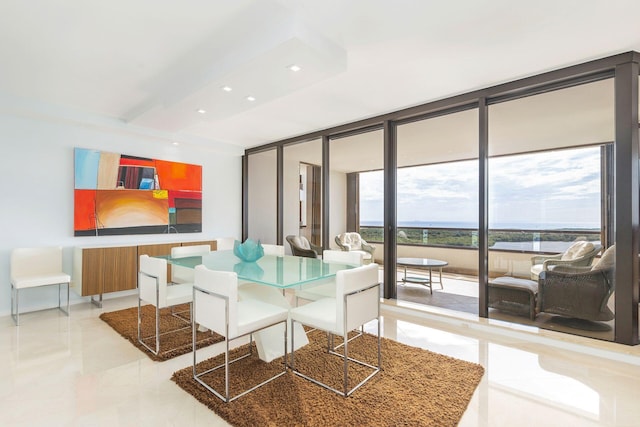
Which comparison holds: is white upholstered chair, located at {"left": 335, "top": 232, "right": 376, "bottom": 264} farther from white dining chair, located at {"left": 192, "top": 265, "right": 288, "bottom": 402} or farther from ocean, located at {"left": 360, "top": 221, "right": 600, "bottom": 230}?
white dining chair, located at {"left": 192, "top": 265, "right": 288, "bottom": 402}

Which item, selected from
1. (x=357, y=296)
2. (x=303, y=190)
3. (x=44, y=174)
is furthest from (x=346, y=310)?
(x=44, y=174)

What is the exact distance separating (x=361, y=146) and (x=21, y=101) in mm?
4367

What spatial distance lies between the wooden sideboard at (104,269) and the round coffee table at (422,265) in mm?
3824

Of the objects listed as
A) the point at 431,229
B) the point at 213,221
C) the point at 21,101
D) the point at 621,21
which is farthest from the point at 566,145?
the point at 21,101

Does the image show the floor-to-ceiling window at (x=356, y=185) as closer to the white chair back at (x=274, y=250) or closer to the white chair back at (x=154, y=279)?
the white chair back at (x=274, y=250)

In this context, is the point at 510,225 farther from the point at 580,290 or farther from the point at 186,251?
the point at 186,251

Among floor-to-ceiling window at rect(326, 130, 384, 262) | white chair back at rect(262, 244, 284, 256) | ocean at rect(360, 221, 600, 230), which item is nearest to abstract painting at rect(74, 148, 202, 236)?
white chair back at rect(262, 244, 284, 256)

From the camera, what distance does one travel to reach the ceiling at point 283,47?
7.26ft

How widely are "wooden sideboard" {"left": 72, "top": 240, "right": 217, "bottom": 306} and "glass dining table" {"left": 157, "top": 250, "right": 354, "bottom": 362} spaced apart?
1.94 meters

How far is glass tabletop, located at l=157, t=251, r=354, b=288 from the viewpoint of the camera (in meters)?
2.32

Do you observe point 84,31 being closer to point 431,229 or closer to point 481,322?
point 431,229

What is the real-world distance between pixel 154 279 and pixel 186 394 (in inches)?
44.4

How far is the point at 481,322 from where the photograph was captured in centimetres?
350

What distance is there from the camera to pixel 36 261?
4.11m
